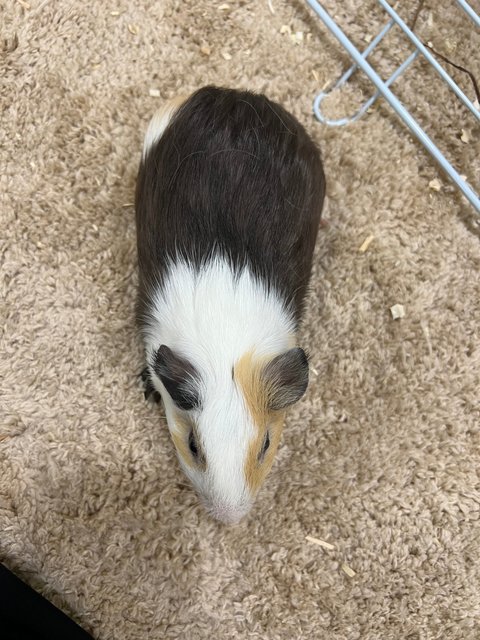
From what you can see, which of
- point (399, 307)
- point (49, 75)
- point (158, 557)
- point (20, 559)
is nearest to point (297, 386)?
point (399, 307)

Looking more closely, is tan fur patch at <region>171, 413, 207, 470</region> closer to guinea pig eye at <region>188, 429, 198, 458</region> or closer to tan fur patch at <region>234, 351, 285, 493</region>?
guinea pig eye at <region>188, 429, 198, 458</region>

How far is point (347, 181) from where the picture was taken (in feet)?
7.32

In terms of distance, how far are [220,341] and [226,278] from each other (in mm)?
196

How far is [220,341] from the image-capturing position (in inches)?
66.3

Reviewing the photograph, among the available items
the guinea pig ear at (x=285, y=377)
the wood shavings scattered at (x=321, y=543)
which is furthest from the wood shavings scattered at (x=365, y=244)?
the wood shavings scattered at (x=321, y=543)

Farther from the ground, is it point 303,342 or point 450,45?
point 450,45

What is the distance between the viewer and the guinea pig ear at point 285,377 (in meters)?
1.67

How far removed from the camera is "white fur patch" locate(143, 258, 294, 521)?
63.7 inches

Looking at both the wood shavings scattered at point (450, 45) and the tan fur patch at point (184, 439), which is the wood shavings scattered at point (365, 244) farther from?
the tan fur patch at point (184, 439)

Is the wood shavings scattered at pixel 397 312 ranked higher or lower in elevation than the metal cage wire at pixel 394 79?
lower

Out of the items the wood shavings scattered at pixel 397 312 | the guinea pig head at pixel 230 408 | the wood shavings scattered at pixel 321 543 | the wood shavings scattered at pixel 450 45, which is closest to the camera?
the guinea pig head at pixel 230 408

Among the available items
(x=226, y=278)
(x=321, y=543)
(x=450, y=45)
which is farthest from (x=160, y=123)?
(x=321, y=543)

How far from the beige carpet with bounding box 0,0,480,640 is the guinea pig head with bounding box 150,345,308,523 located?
37 cm

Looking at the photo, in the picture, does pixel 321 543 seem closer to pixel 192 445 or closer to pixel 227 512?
pixel 227 512
